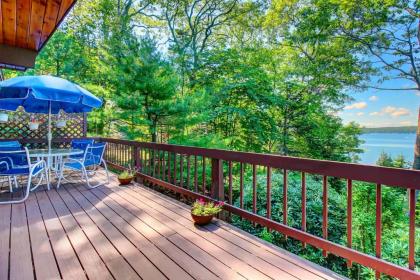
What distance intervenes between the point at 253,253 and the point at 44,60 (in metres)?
11.5

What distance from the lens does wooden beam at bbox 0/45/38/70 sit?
152 inches

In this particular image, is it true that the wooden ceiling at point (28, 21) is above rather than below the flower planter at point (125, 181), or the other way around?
above

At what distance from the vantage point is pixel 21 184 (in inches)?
180

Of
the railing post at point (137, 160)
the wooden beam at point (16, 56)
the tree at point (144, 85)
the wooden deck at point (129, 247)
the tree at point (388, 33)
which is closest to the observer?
the wooden deck at point (129, 247)

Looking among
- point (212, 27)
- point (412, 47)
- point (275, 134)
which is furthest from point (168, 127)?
point (412, 47)

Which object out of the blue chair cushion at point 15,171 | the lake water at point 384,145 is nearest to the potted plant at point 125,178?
the blue chair cushion at point 15,171

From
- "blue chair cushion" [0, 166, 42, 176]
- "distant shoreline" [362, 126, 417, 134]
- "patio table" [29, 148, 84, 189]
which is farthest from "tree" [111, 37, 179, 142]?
"distant shoreline" [362, 126, 417, 134]

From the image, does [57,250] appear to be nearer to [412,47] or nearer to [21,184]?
[21,184]

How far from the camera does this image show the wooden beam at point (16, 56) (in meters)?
3.86

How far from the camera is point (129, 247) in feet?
7.04

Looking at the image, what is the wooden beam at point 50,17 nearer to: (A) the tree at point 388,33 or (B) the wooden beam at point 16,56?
(B) the wooden beam at point 16,56

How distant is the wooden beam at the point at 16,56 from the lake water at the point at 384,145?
11670 millimetres

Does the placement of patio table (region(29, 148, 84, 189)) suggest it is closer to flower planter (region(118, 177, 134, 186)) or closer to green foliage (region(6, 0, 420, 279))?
flower planter (region(118, 177, 134, 186))

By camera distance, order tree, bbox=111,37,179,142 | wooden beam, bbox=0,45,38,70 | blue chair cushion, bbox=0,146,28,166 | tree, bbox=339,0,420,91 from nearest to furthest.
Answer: blue chair cushion, bbox=0,146,28,166, wooden beam, bbox=0,45,38,70, tree, bbox=111,37,179,142, tree, bbox=339,0,420,91
